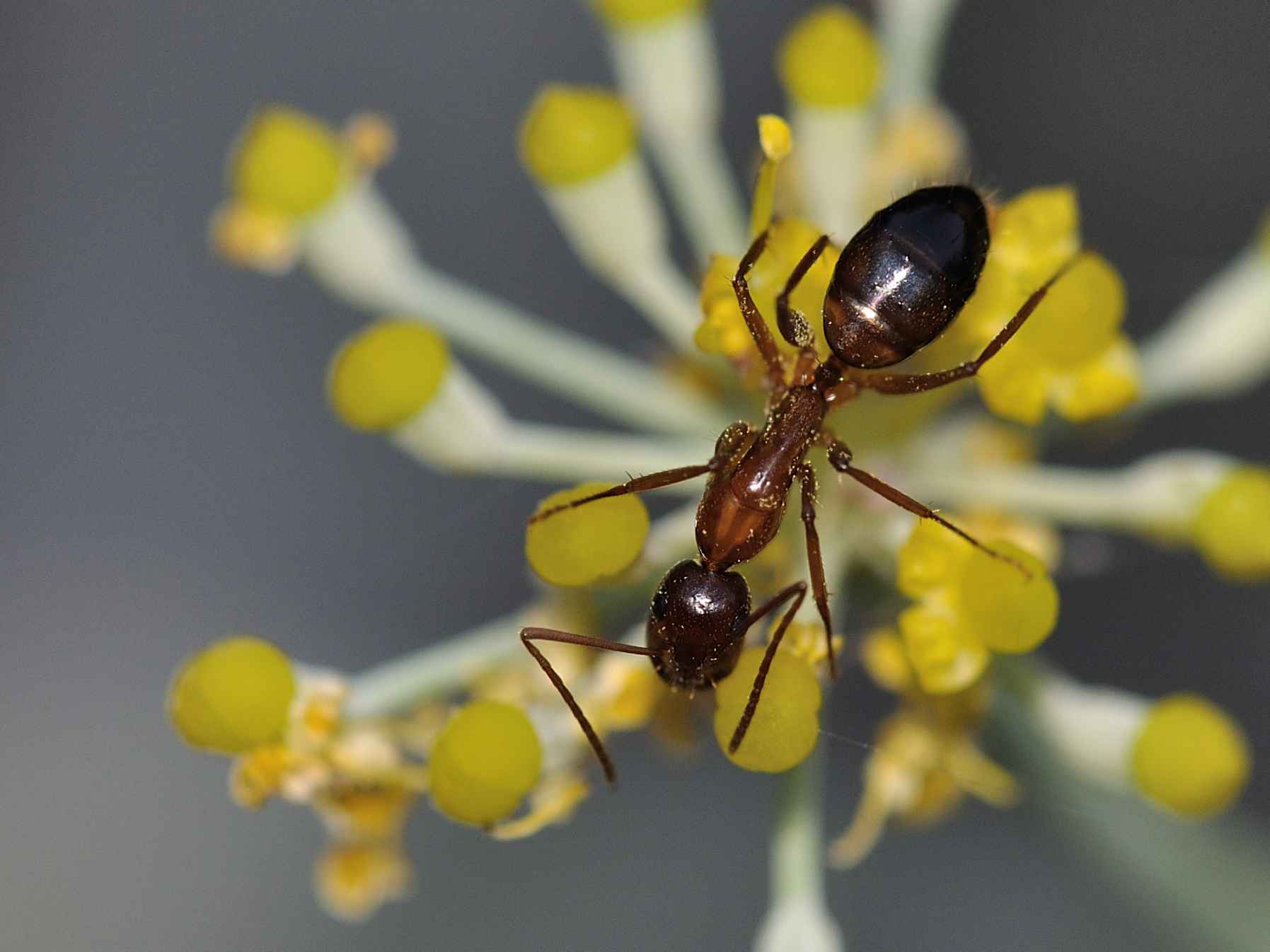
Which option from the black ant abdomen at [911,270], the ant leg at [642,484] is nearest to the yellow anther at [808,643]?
the ant leg at [642,484]

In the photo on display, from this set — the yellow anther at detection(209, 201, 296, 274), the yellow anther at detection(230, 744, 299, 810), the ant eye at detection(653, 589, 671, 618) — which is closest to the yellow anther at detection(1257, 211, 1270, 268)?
the ant eye at detection(653, 589, 671, 618)

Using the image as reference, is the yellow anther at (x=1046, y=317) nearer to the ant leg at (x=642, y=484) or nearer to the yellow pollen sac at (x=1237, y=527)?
the yellow pollen sac at (x=1237, y=527)

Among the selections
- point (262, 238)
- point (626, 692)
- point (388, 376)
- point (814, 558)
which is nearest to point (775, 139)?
point (814, 558)

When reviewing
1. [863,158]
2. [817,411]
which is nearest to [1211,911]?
[817,411]

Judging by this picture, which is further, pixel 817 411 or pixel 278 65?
pixel 278 65

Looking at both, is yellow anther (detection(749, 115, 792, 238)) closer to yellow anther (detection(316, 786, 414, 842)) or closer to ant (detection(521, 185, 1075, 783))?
ant (detection(521, 185, 1075, 783))

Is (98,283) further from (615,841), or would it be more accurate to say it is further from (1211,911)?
(1211,911)

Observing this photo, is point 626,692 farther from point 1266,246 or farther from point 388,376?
point 1266,246
